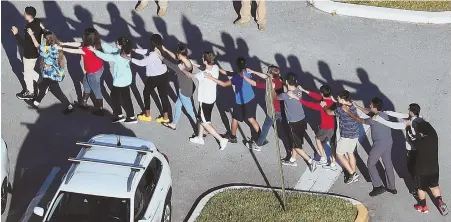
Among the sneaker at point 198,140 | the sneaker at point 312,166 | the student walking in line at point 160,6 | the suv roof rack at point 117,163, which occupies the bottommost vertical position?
the sneaker at point 312,166

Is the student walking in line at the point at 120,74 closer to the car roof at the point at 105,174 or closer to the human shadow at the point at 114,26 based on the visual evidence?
the car roof at the point at 105,174

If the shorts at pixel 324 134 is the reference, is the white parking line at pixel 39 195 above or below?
below

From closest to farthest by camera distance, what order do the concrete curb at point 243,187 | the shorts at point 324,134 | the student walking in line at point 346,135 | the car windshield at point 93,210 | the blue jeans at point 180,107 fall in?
1. the car windshield at point 93,210
2. the concrete curb at point 243,187
3. the student walking in line at point 346,135
4. the shorts at point 324,134
5. the blue jeans at point 180,107

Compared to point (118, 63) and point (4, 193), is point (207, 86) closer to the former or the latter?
point (118, 63)

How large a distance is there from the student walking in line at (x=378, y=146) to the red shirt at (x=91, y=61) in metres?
4.36

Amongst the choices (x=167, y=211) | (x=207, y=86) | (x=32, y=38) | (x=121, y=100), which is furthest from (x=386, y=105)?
(x=32, y=38)

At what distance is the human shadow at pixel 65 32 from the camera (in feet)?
48.5

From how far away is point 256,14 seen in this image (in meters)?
16.4

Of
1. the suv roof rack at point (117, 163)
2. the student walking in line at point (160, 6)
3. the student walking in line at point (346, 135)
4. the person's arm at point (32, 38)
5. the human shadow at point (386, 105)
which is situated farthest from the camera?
the student walking in line at point (160, 6)

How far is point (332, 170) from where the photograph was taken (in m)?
12.4

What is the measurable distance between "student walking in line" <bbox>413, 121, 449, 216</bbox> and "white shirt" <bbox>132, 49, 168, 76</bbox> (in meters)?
4.37

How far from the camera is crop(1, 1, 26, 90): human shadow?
15.1 metres

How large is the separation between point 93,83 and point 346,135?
4.56m

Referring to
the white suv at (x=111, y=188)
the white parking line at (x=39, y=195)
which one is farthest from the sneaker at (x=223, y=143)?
the white parking line at (x=39, y=195)
